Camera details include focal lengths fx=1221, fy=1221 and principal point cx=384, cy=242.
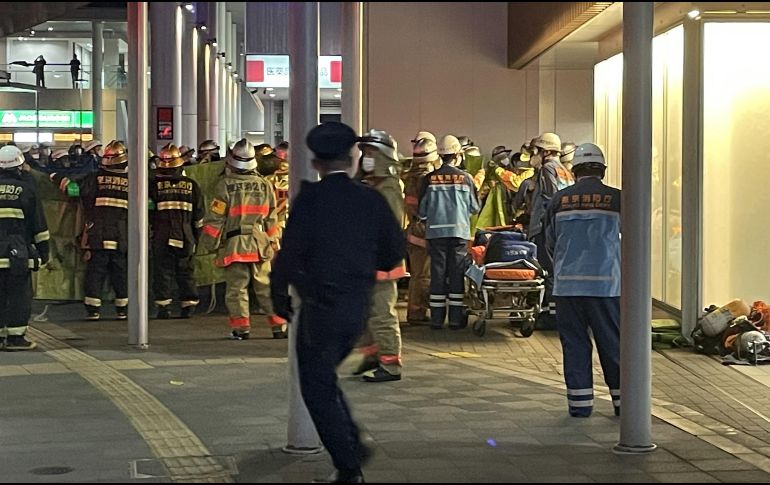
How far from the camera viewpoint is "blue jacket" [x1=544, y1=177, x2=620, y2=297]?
8094mm

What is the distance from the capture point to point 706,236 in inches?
466

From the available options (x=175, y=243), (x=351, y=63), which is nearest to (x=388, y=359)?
(x=351, y=63)

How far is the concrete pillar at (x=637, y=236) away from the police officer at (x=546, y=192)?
524 centimetres

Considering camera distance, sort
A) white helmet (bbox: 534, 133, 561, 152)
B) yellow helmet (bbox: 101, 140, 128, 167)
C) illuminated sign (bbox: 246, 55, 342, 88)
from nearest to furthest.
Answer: white helmet (bbox: 534, 133, 561, 152) → yellow helmet (bbox: 101, 140, 128, 167) → illuminated sign (bbox: 246, 55, 342, 88)

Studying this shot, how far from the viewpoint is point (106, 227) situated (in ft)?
44.5

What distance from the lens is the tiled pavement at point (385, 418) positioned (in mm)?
6613

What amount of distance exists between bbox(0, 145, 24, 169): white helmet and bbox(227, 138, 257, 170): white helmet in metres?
2.05

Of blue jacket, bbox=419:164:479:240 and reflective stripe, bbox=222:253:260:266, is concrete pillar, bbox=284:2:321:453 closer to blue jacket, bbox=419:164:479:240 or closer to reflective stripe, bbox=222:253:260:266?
reflective stripe, bbox=222:253:260:266

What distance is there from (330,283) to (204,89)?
82.9ft

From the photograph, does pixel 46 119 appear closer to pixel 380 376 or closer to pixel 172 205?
pixel 172 205

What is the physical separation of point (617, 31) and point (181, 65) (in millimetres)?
14452

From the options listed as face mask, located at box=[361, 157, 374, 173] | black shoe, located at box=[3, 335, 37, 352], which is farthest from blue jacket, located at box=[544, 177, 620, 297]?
black shoe, located at box=[3, 335, 37, 352]

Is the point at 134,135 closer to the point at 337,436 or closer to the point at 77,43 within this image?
the point at 337,436

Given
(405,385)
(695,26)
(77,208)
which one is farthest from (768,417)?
(77,208)
